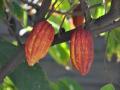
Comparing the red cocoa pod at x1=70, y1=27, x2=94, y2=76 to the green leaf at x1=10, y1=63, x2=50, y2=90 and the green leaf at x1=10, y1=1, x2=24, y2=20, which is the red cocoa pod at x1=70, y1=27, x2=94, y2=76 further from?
the green leaf at x1=10, y1=1, x2=24, y2=20

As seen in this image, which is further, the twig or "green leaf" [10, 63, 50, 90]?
"green leaf" [10, 63, 50, 90]

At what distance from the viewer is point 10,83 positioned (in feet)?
3.22

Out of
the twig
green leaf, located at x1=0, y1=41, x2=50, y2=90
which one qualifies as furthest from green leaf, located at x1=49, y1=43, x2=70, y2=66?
the twig

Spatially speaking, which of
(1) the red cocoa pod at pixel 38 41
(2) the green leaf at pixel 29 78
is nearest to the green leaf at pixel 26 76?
(2) the green leaf at pixel 29 78

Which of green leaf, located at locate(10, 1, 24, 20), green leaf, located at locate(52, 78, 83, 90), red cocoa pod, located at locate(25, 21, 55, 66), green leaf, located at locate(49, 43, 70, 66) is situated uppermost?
red cocoa pod, located at locate(25, 21, 55, 66)

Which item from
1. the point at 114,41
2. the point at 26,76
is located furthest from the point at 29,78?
the point at 114,41

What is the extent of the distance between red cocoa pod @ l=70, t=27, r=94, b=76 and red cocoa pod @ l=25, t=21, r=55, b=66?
38 millimetres

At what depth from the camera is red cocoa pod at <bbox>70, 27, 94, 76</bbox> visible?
71 centimetres

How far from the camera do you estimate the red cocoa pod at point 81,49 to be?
0.71m

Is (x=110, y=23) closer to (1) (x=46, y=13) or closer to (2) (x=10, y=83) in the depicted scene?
(1) (x=46, y=13)

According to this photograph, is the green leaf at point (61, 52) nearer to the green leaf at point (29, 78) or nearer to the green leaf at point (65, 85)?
the green leaf at point (65, 85)

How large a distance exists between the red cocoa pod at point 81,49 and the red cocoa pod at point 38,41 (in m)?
0.04

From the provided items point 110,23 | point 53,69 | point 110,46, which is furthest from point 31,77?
point 53,69

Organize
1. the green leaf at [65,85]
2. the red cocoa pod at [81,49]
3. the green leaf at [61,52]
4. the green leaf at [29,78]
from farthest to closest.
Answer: the green leaf at [61,52] → the green leaf at [65,85] → the green leaf at [29,78] → the red cocoa pod at [81,49]
